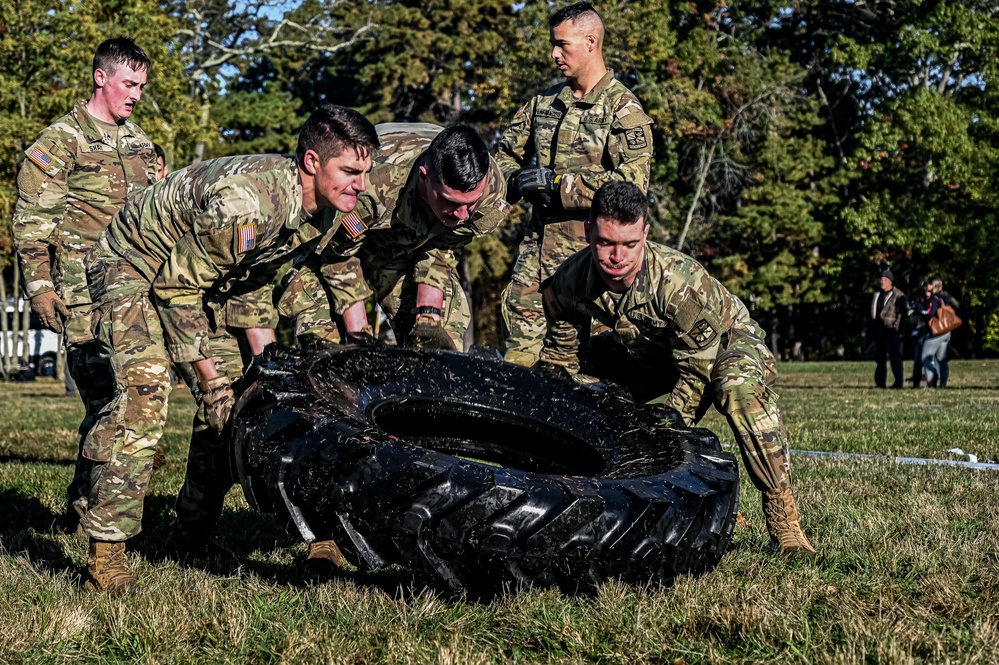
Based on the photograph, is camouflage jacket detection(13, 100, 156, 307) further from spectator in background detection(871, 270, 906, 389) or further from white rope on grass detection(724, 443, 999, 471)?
spectator in background detection(871, 270, 906, 389)

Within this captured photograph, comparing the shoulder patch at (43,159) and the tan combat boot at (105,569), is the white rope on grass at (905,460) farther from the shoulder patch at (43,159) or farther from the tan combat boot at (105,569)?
the shoulder patch at (43,159)

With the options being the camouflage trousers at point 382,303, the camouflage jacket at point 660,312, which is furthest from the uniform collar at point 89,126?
the camouflage jacket at point 660,312

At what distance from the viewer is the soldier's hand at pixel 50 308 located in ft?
21.1

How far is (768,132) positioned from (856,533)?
3477 centimetres

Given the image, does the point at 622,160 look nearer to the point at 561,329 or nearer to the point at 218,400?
the point at 561,329

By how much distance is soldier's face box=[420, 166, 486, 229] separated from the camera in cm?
517

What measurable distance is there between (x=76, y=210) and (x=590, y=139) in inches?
118

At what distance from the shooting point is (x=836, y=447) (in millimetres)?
9266

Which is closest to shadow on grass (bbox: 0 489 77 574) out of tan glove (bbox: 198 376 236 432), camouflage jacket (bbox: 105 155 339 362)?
tan glove (bbox: 198 376 236 432)

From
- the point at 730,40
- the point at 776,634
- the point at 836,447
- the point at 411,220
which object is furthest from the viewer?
the point at 730,40

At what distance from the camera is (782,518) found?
5.07m

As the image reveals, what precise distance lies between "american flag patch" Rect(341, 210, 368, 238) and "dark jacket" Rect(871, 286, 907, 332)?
1458cm

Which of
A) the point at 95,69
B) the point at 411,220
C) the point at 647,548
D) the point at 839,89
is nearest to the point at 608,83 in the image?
the point at 411,220

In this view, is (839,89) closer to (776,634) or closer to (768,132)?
(768,132)
